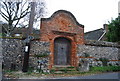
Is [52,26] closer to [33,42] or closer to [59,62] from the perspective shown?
[33,42]

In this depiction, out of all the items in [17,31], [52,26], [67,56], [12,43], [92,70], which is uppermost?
[17,31]

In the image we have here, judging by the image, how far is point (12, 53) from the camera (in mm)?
10719

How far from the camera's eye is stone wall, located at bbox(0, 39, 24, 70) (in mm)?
10474

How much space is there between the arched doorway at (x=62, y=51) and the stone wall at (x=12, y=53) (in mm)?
2808

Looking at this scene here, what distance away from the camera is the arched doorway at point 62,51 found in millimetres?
11823

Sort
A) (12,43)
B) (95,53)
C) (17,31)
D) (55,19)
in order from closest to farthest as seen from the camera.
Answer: (12,43)
(55,19)
(95,53)
(17,31)

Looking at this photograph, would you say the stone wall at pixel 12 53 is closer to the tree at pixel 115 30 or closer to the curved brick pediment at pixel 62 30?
the curved brick pediment at pixel 62 30

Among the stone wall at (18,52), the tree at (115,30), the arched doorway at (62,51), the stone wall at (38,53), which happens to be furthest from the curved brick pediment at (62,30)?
the tree at (115,30)

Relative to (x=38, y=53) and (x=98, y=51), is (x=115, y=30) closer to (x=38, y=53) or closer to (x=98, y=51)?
(x=98, y=51)

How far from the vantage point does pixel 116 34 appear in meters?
18.5

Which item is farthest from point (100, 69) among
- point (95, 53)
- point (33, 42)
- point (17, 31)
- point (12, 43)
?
point (17, 31)

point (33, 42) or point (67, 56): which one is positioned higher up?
point (33, 42)

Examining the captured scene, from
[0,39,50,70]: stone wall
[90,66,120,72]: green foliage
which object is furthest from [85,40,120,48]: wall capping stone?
[0,39,50,70]: stone wall

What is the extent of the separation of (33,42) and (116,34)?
12.1 meters
